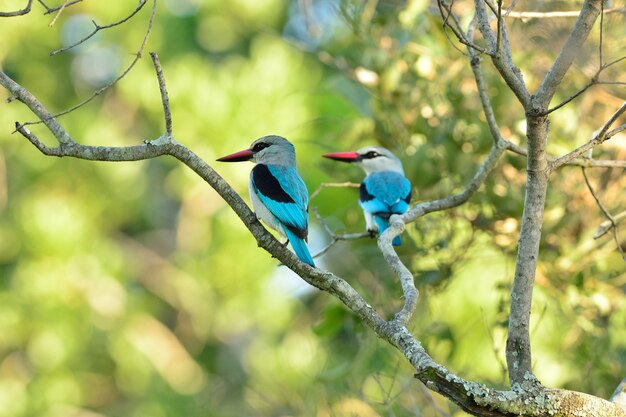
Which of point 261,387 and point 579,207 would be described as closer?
point 579,207

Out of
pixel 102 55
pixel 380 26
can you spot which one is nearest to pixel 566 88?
pixel 380 26

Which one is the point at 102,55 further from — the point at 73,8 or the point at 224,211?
the point at 224,211

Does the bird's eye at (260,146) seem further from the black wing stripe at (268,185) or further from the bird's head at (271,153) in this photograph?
the black wing stripe at (268,185)

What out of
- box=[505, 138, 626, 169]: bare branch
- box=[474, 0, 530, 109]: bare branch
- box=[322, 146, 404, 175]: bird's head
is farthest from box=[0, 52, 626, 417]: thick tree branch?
box=[322, 146, 404, 175]: bird's head

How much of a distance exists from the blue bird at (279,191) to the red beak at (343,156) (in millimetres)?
383

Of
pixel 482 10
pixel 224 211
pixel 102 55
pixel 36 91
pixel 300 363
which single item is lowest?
pixel 482 10

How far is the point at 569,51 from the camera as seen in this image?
2070mm

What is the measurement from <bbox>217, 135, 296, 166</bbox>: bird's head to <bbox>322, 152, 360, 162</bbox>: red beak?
1.08 feet

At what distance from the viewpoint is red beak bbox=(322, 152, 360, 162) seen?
451 centimetres

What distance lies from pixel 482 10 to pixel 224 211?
4.89 metres

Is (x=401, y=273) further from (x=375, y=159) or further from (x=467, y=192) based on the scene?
(x=375, y=159)

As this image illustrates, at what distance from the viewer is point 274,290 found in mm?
6711

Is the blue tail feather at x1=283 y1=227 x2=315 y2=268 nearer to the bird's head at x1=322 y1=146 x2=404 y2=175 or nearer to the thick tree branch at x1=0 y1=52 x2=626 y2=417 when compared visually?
Result: the thick tree branch at x1=0 y1=52 x2=626 y2=417

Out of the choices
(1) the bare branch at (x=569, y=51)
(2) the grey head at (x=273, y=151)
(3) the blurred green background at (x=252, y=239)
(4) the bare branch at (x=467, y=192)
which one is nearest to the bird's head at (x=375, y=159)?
(3) the blurred green background at (x=252, y=239)
